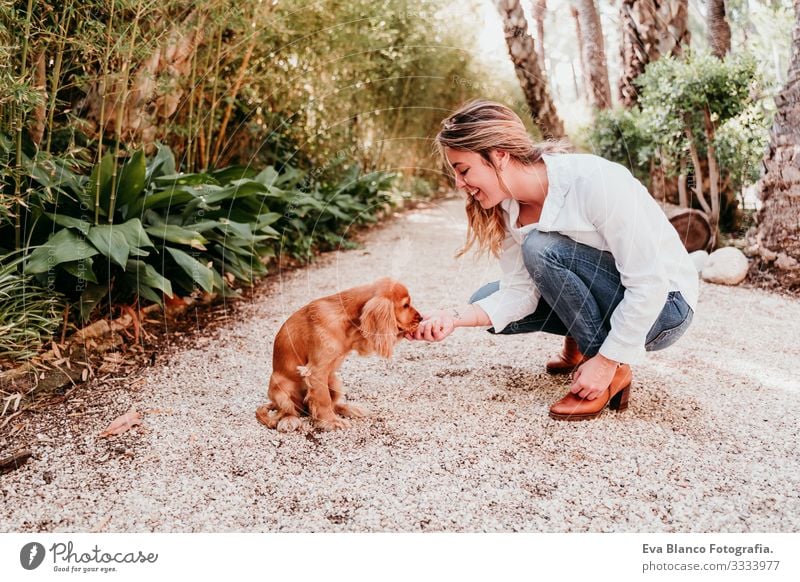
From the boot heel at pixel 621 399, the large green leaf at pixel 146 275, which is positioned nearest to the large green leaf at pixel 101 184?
the large green leaf at pixel 146 275

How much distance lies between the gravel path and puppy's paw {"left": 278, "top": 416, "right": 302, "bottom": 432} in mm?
32

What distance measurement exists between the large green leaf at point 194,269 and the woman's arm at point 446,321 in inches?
54.1

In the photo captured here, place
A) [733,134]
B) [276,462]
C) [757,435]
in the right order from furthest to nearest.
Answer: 1. [733,134]
2. [757,435]
3. [276,462]

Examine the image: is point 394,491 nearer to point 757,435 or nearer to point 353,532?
point 353,532

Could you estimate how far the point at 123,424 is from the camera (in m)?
2.54

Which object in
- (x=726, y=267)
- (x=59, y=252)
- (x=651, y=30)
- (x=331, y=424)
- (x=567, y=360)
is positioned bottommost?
(x=726, y=267)

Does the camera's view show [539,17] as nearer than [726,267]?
Yes

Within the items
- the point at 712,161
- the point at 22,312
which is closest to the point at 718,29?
the point at 712,161

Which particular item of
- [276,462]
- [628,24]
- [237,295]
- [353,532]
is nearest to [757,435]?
[353,532]

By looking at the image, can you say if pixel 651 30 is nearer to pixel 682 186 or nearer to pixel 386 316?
pixel 682 186

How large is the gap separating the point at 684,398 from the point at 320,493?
1.76m

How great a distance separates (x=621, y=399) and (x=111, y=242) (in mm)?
2486

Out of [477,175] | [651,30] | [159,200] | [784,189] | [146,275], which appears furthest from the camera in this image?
[651,30]

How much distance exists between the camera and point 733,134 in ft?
16.5
